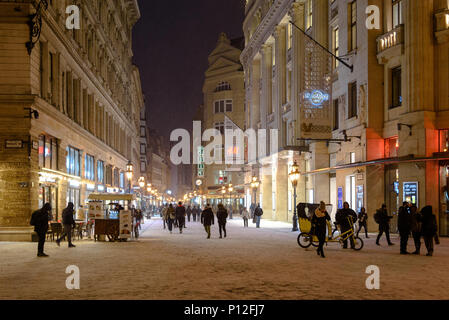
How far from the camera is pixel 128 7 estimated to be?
232 feet

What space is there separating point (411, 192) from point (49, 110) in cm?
1841

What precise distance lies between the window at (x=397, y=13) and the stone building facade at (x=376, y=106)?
0.17ft

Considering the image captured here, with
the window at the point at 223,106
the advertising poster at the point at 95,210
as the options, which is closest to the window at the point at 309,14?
the advertising poster at the point at 95,210

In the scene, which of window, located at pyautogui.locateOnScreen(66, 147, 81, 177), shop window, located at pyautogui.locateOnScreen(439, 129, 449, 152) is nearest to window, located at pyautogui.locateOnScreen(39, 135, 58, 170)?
window, located at pyautogui.locateOnScreen(66, 147, 81, 177)

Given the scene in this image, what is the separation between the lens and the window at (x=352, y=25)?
33.4m

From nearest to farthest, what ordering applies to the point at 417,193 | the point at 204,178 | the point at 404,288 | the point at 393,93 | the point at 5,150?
the point at 404,288, the point at 5,150, the point at 417,193, the point at 393,93, the point at 204,178

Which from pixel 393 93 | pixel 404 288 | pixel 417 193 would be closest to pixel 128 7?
pixel 393 93

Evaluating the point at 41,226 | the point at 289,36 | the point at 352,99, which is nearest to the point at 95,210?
the point at 41,226

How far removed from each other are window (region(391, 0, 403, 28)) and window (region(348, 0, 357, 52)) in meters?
3.68

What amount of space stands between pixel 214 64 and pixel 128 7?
38.1m

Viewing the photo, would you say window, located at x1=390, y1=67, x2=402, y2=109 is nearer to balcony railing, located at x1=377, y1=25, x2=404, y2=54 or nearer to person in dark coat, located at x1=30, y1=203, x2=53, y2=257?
balcony railing, located at x1=377, y1=25, x2=404, y2=54

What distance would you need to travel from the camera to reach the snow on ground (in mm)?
10688

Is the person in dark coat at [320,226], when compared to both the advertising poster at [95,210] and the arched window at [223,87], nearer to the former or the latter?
the advertising poster at [95,210]
